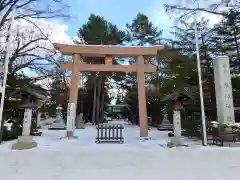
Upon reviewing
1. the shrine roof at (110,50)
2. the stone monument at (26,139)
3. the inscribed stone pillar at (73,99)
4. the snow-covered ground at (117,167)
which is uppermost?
the shrine roof at (110,50)

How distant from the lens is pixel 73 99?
47.0 ft

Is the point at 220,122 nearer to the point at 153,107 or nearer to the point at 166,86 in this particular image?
the point at 166,86

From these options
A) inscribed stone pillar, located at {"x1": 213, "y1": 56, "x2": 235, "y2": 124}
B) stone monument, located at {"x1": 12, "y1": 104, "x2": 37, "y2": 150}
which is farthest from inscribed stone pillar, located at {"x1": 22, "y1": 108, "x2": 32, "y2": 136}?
inscribed stone pillar, located at {"x1": 213, "y1": 56, "x2": 235, "y2": 124}

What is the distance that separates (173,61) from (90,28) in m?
15.2

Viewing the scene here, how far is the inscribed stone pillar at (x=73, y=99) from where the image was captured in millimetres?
13773

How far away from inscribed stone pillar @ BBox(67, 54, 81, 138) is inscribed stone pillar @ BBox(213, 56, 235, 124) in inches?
325

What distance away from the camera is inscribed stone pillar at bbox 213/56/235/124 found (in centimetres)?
1254

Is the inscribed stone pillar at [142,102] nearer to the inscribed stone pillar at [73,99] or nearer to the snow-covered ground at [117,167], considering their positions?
the inscribed stone pillar at [73,99]

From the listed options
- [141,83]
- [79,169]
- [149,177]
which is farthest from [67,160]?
[141,83]

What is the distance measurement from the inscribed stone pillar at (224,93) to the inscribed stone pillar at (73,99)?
8268 millimetres

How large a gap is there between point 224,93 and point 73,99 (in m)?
8.68

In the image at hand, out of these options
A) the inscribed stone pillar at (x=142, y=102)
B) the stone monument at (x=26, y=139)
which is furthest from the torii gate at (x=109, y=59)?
the stone monument at (x=26, y=139)

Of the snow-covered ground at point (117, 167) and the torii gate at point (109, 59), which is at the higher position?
the torii gate at point (109, 59)

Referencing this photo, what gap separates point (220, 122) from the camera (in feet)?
41.2
